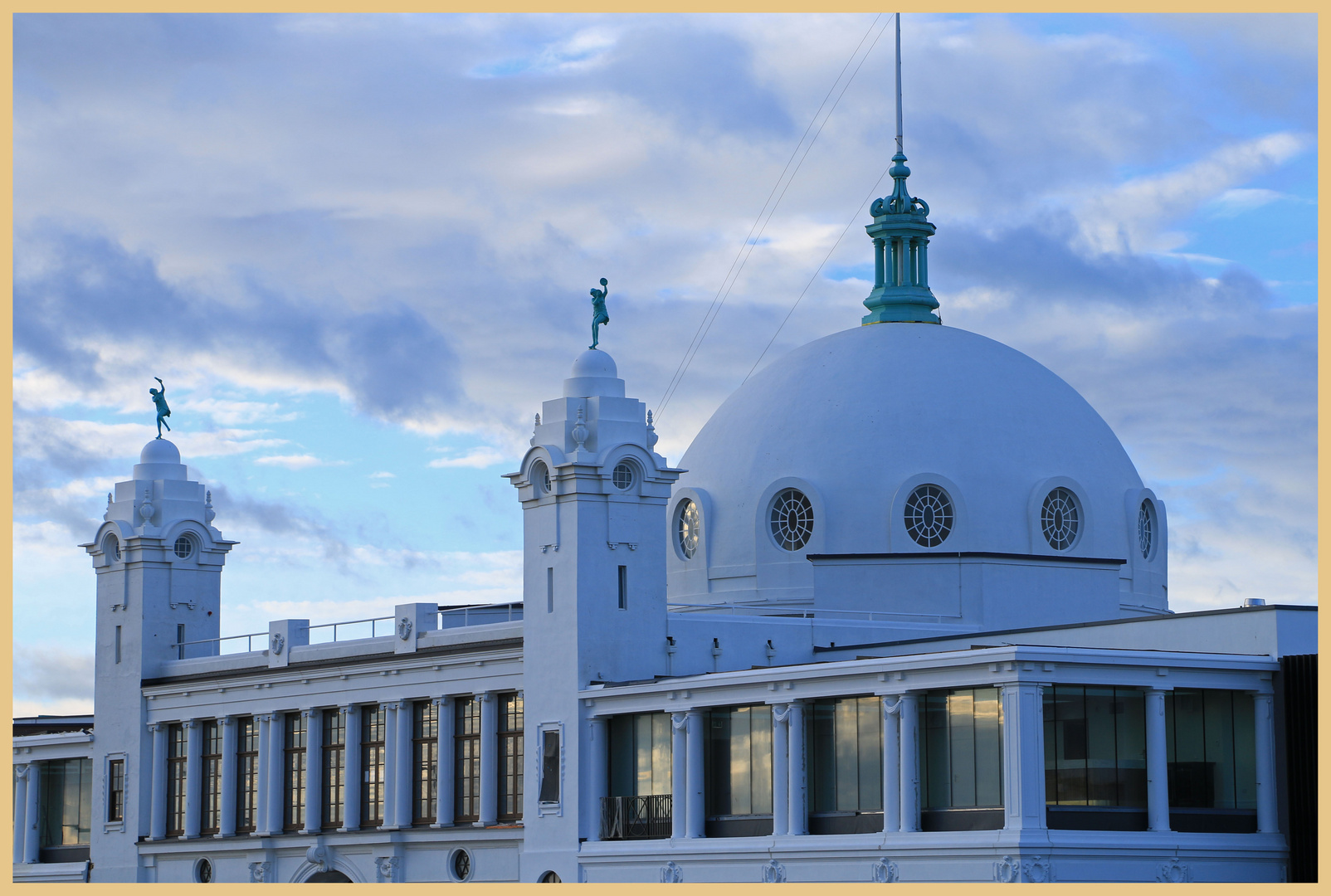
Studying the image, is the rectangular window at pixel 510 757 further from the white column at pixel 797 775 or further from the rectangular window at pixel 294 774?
the white column at pixel 797 775

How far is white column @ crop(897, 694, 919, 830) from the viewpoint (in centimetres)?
4497

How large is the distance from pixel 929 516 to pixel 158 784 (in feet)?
80.8

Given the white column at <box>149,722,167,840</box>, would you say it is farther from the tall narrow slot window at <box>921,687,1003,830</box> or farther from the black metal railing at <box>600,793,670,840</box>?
the tall narrow slot window at <box>921,687,1003,830</box>

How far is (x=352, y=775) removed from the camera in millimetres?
59375

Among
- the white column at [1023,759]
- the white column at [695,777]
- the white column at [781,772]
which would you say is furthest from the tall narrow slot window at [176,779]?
the white column at [1023,759]

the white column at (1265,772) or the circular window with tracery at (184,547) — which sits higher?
the circular window with tracery at (184,547)

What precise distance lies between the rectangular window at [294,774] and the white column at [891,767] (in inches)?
857

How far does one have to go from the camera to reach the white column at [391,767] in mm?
57969

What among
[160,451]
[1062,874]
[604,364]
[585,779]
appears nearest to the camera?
[1062,874]

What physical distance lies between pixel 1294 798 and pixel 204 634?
3598cm

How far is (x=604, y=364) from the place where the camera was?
5594 cm

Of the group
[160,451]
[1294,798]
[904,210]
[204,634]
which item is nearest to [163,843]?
[204,634]

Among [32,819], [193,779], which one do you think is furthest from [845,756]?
[32,819]

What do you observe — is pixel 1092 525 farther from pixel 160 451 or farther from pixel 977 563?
pixel 160 451
